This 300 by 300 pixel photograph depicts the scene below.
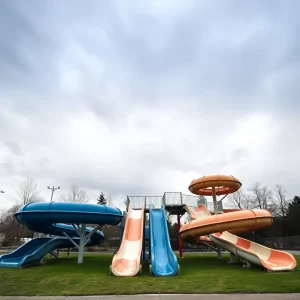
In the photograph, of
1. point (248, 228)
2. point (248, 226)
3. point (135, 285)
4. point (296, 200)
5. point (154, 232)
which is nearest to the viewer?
point (135, 285)

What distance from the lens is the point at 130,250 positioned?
47.5ft

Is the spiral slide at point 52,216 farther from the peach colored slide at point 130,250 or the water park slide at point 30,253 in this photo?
the peach colored slide at point 130,250

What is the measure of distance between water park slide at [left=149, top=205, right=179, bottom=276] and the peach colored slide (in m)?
0.76

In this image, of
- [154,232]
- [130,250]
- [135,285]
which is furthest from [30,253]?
[135,285]

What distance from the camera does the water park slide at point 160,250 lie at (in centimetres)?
1191

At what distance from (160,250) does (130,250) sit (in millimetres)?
1744

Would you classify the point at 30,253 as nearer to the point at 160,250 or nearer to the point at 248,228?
the point at 160,250

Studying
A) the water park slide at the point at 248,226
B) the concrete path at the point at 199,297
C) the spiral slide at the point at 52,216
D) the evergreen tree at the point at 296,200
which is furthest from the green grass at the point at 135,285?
the evergreen tree at the point at 296,200

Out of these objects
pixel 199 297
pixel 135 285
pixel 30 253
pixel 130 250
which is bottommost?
pixel 199 297

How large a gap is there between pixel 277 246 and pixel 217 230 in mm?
30676

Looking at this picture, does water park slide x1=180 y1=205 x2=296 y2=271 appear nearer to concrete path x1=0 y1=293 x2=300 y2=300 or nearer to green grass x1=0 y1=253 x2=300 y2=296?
green grass x1=0 y1=253 x2=300 y2=296

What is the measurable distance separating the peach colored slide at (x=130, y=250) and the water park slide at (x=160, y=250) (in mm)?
763

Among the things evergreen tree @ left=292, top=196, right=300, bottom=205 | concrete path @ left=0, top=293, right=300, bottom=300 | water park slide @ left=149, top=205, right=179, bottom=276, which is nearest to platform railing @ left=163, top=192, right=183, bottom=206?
water park slide @ left=149, top=205, right=179, bottom=276

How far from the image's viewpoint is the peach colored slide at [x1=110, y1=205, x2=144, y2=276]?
1188 centimetres
